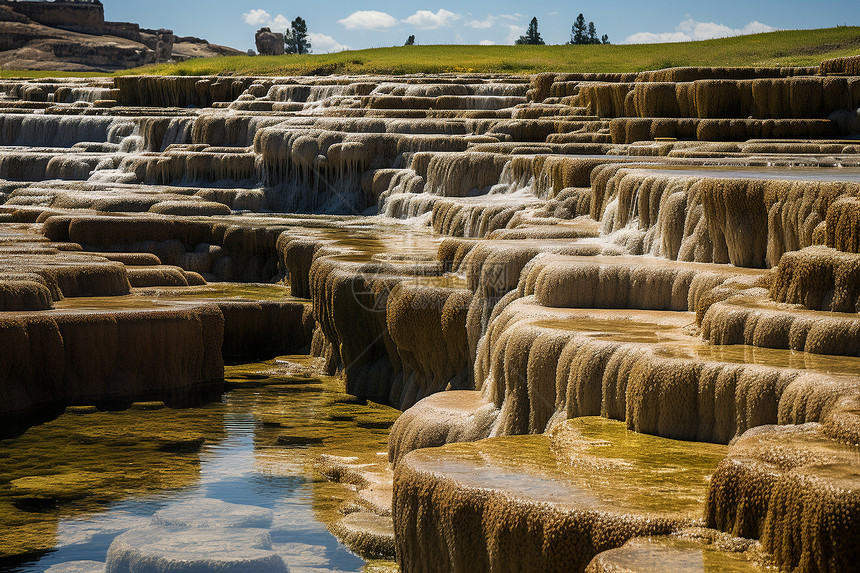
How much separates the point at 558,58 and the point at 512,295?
136 ft

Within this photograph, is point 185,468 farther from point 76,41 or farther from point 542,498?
point 76,41

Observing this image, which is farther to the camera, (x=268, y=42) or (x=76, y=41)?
(x=268, y=42)

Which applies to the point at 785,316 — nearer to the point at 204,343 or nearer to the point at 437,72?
the point at 204,343

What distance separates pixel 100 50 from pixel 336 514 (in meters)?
63.2

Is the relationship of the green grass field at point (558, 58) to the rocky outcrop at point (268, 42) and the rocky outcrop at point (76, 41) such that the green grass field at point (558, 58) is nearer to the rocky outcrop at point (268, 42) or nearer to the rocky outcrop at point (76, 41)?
the rocky outcrop at point (76, 41)

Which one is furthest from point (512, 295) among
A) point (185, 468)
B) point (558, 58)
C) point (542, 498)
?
point (558, 58)

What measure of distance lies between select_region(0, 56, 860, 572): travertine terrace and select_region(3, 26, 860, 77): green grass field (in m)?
13.8

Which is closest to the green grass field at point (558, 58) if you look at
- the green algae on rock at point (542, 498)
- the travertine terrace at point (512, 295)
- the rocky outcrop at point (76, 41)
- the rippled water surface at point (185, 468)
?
the rocky outcrop at point (76, 41)

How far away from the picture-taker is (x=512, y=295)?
12.0 meters

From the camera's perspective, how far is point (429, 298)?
13.8m

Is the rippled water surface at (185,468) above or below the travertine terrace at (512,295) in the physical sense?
below

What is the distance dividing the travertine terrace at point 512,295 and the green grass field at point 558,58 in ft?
45.4

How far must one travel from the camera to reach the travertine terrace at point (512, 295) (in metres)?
6.34

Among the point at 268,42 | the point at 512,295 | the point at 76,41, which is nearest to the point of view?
the point at 512,295
